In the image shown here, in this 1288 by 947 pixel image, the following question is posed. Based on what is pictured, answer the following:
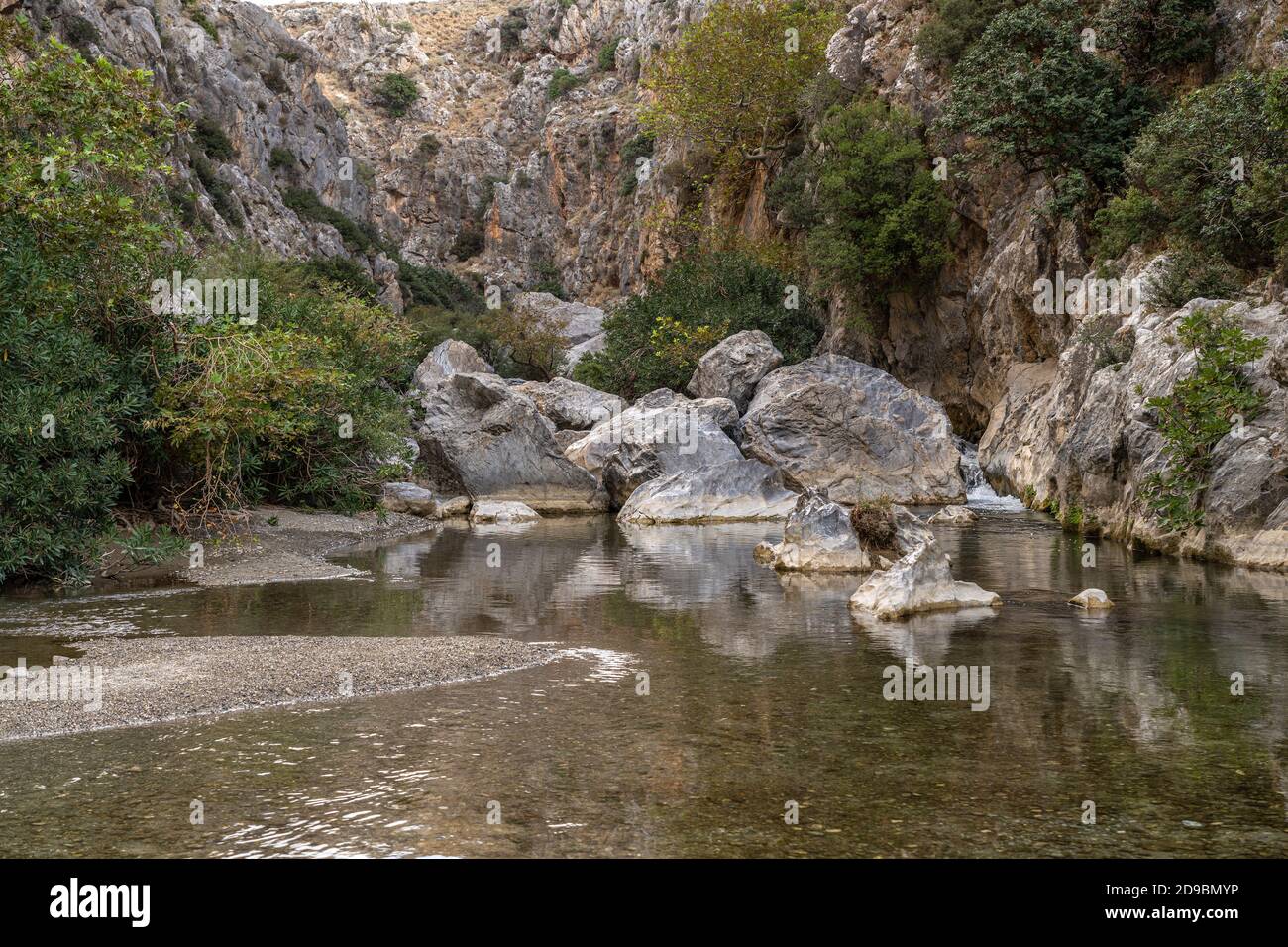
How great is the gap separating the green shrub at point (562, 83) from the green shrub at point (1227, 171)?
77.6m

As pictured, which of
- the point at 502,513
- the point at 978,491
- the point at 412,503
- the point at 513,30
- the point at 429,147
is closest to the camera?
the point at 502,513

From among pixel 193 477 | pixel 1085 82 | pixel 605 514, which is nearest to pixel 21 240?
pixel 193 477

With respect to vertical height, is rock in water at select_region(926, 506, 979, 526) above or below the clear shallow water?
above

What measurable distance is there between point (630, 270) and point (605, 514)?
41998 millimetres

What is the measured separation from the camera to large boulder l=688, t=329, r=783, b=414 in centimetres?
3778

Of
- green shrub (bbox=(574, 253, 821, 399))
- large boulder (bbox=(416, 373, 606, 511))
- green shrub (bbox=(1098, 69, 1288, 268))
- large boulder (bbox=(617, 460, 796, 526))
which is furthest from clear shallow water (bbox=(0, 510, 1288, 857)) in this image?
green shrub (bbox=(574, 253, 821, 399))

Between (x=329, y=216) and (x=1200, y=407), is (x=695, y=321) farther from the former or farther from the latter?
(x=329, y=216)

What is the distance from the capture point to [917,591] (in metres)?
14.1

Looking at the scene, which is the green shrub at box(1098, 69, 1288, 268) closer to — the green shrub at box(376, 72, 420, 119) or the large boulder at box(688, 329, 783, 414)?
the large boulder at box(688, 329, 783, 414)

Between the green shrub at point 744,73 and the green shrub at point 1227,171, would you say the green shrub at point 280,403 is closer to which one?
the green shrub at point 1227,171

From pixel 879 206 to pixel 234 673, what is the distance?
3405cm

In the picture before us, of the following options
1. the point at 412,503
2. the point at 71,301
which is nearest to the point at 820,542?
the point at 71,301

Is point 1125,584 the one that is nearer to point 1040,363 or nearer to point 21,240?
point 21,240

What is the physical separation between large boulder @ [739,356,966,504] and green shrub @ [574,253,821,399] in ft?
29.7
